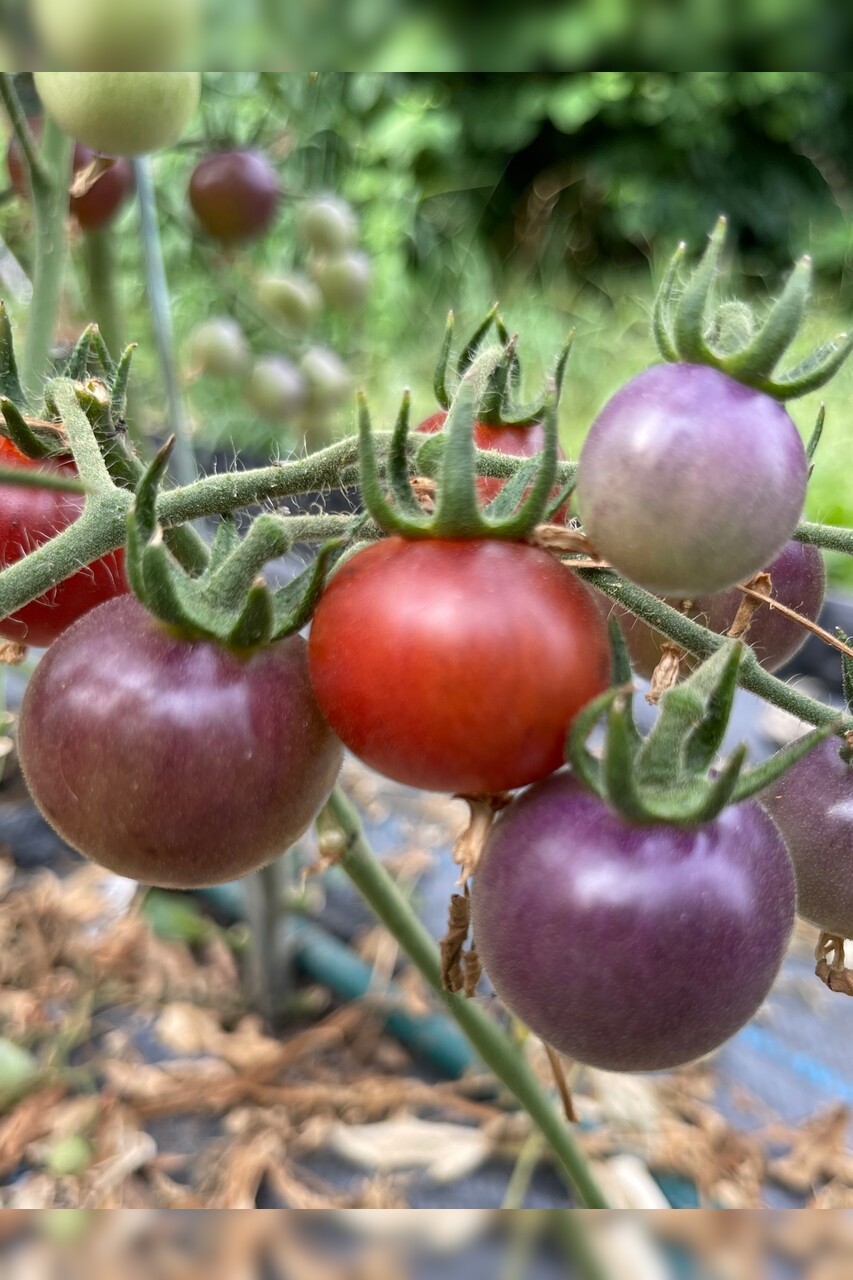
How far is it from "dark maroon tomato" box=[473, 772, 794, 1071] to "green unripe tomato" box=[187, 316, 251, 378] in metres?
1.17

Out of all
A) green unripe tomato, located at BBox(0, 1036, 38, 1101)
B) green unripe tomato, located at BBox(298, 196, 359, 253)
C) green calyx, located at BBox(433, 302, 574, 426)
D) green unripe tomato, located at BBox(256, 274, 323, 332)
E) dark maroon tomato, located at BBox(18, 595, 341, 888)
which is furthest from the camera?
green unripe tomato, located at BBox(256, 274, 323, 332)

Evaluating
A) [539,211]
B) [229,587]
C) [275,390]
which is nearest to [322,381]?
[275,390]

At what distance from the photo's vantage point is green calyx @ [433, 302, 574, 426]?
38 centimetres

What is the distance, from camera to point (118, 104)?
0.47 m

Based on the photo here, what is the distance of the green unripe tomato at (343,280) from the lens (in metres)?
1.34

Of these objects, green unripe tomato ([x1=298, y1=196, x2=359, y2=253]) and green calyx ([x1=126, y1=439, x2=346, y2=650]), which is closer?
green calyx ([x1=126, y1=439, x2=346, y2=650])

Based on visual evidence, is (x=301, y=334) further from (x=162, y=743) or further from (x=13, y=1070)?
(x=162, y=743)

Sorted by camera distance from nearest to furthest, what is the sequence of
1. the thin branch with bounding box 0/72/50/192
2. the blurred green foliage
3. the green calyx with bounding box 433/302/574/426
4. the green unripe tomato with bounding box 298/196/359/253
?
the green calyx with bounding box 433/302/574/426
the thin branch with bounding box 0/72/50/192
the green unripe tomato with bounding box 298/196/359/253
the blurred green foliage

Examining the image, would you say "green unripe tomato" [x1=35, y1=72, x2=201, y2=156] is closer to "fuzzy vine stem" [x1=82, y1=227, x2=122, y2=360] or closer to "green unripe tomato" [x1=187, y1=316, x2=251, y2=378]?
"fuzzy vine stem" [x1=82, y1=227, x2=122, y2=360]

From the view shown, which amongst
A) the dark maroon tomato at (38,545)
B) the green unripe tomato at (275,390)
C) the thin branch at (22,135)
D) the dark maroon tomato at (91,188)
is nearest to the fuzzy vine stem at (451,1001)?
the dark maroon tomato at (38,545)

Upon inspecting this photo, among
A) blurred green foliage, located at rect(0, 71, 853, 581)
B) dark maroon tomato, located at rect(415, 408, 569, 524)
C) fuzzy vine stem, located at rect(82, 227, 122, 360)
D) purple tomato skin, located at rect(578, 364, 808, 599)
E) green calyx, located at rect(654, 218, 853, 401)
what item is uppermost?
green calyx, located at rect(654, 218, 853, 401)

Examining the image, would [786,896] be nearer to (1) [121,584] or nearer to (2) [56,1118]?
(1) [121,584]

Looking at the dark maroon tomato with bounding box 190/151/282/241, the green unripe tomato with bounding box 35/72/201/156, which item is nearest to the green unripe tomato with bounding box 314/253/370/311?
the dark maroon tomato with bounding box 190/151/282/241

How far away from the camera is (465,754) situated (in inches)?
10.0
